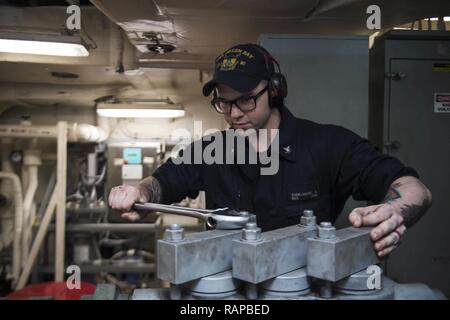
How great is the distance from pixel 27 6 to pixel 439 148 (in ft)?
7.23

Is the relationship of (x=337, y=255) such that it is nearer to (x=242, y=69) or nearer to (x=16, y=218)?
(x=242, y=69)

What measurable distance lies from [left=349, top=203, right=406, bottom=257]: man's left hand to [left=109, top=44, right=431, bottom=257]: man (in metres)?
0.33

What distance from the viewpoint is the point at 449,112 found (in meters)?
1.58

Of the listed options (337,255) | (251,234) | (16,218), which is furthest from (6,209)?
(337,255)

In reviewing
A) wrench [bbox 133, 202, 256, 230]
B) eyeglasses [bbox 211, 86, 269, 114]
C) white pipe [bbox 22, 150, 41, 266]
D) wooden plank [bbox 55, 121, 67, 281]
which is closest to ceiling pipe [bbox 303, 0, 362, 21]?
eyeglasses [bbox 211, 86, 269, 114]

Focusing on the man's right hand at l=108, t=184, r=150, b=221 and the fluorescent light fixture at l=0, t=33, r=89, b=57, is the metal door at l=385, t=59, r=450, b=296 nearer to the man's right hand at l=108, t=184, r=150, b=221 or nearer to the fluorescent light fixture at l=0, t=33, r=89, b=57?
the man's right hand at l=108, t=184, r=150, b=221

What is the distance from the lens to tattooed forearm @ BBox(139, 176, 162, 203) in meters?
1.21

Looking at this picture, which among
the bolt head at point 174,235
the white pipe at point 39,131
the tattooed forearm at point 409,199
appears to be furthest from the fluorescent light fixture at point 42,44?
the tattooed forearm at point 409,199

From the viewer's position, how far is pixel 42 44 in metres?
1.75

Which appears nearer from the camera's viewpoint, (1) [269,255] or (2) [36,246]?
(1) [269,255]

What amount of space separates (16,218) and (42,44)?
1840 mm

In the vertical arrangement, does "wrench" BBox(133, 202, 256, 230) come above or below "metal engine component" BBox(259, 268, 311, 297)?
above

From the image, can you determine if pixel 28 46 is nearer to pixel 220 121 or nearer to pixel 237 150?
pixel 237 150
